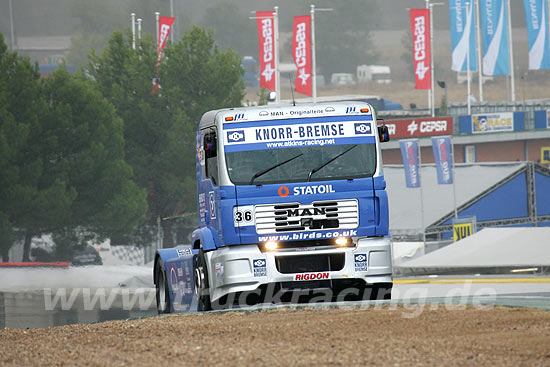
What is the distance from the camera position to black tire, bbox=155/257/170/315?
53.5 feet

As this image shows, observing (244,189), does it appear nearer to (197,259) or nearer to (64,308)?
(197,259)

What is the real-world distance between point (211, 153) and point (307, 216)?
67.6 inches

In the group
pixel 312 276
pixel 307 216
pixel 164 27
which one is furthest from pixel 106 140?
pixel 312 276

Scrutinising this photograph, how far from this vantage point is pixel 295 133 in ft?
46.6

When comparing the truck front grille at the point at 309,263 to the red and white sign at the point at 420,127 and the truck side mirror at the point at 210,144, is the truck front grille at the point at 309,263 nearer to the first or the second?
the truck side mirror at the point at 210,144

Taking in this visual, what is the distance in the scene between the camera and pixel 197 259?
15.0 metres

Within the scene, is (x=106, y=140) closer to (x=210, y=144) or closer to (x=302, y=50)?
(x=302, y=50)

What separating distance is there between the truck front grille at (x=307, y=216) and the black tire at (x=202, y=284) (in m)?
1.20

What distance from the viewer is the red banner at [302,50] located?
188 feet

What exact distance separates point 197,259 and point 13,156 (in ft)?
84.5

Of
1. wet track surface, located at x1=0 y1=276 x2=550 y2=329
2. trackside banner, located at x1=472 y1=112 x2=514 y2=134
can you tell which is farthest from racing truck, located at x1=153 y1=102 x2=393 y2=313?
trackside banner, located at x1=472 y1=112 x2=514 y2=134

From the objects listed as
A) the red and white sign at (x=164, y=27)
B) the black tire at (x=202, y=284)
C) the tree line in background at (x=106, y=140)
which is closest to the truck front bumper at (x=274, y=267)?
the black tire at (x=202, y=284)

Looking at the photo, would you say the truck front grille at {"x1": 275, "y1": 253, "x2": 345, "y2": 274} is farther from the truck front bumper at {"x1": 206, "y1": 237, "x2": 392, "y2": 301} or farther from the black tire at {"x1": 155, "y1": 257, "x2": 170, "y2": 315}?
the black tire at {"x1": 155, "y1": 257, "x2": 170, "y2": 315}

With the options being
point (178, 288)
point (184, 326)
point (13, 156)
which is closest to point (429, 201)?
point (13, 156)
